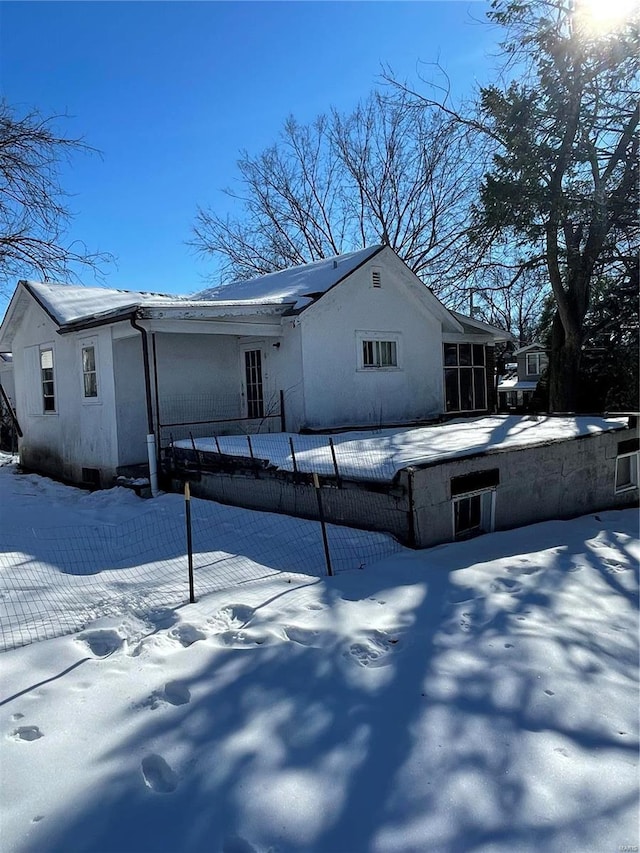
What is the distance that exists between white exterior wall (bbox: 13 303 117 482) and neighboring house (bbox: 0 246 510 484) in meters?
0.04

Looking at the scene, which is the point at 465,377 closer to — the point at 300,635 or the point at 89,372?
the point at 89,372

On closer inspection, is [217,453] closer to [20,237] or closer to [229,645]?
[229,645]

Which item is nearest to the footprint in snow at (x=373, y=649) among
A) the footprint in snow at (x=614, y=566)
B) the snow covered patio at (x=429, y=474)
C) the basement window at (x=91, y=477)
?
the snow covered patio at (x=429, y=474)

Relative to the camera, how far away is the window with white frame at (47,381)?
14.1 metres

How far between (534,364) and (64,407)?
3768 cm

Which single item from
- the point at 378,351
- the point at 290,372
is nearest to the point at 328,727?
the point at 290,372

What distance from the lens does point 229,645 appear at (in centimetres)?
421

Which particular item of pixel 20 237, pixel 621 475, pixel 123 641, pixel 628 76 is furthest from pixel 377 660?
pixel 628 76

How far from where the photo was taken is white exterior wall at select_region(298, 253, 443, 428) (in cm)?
1266

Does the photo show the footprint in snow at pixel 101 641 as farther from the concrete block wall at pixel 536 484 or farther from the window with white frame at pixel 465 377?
the window with white frame at pixel 465 377

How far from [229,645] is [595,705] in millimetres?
2299

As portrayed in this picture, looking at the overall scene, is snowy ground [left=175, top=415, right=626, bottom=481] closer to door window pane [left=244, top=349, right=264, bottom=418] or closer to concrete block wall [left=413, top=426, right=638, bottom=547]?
concrete block wall [left=413, top=426, right=638, bottom=547]

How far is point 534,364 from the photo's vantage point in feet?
146

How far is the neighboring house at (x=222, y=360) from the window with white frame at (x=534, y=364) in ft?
100.0
